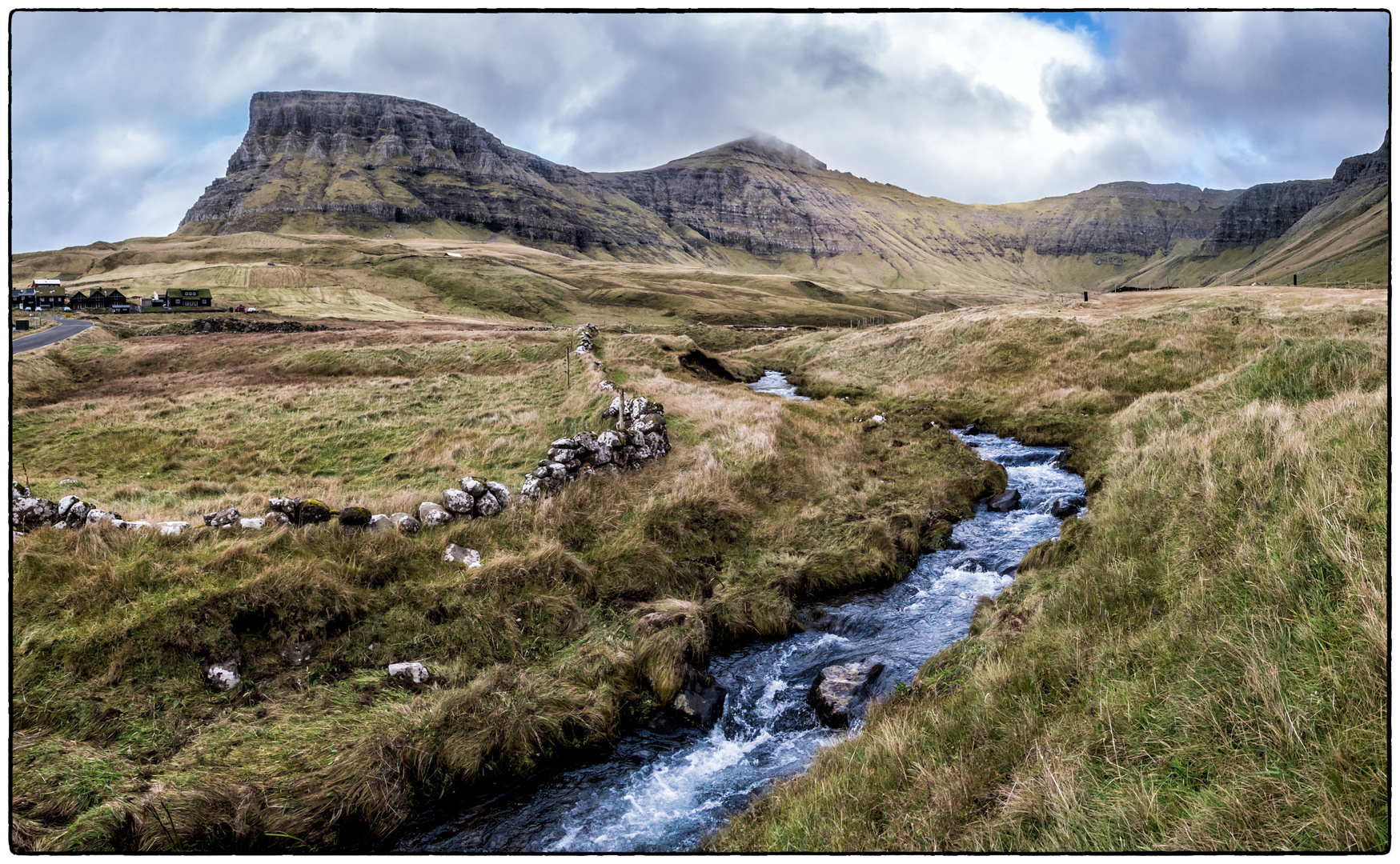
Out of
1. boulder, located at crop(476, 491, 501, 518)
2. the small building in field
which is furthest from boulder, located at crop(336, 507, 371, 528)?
the small building in field

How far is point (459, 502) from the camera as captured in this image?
1393cm

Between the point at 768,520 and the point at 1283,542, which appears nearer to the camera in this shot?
the point at 1283,542

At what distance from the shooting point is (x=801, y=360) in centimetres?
6028

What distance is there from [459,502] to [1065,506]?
660 inches

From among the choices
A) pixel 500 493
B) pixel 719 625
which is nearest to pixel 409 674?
pixel 500 493

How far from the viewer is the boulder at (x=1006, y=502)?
18906 millimetres

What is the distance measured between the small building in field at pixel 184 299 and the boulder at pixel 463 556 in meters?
122

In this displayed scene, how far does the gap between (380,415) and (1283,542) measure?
27870 mm

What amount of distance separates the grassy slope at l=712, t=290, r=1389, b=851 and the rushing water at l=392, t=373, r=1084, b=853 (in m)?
1.19

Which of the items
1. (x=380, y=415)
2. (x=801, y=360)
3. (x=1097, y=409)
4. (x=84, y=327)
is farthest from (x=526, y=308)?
(x=1097, y=409)

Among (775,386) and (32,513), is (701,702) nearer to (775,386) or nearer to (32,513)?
(32,513)

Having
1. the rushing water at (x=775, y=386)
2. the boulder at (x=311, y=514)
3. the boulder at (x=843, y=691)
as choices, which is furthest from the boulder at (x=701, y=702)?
the rushing water at (x=775, y=386)

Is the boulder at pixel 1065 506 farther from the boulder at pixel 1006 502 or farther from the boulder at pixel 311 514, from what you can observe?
the boulder at pixel 311 514

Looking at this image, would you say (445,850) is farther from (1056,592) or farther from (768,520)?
(768,520)
